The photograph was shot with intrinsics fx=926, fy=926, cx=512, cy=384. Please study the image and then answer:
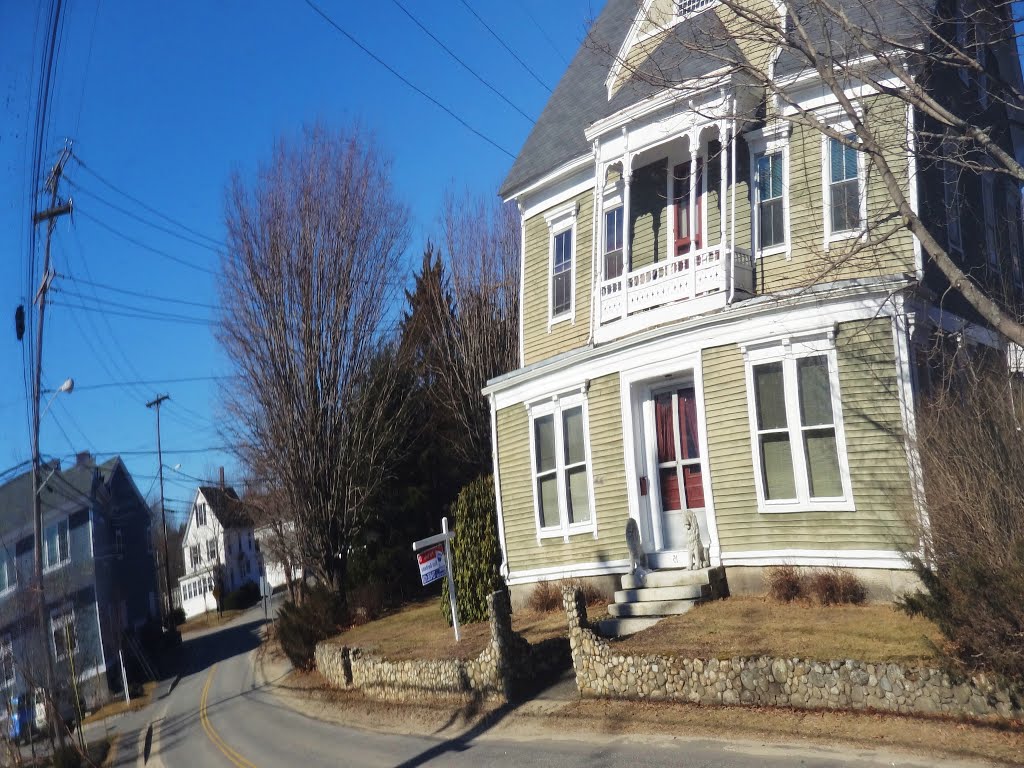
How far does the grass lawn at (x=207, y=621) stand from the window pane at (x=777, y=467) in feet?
168

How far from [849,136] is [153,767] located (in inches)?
740

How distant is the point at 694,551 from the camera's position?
49.8 feet

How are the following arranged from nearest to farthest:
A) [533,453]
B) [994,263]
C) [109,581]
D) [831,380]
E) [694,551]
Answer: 1. [831,380]
2. [694,551]
3. [994,263]
4. [533,453]
5. [109,581]

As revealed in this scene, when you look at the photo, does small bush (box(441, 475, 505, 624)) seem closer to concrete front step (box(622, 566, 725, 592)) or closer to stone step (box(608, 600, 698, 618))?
concrete front step (box(622, 566, 725, 592))

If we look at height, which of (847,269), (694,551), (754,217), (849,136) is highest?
(849,136)

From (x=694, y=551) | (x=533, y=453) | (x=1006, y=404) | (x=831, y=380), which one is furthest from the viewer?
(x=533, y=453)

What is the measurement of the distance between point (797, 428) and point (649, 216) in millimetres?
5271

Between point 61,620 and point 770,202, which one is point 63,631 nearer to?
point 61,620

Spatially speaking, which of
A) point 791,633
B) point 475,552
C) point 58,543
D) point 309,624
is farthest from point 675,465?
point 58,543

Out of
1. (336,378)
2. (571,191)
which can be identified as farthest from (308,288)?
(571,191)

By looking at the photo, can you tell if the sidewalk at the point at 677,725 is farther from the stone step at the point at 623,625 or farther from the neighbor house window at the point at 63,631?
the neighbor house window at the point at 63,631

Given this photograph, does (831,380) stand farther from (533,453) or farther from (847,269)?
(533,453)

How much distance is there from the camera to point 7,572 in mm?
25562

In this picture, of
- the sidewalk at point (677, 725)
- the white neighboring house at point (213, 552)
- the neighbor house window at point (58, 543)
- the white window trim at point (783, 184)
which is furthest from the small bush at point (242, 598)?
the white window trim at point (783, 184)
